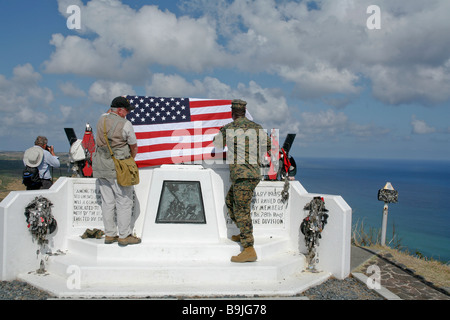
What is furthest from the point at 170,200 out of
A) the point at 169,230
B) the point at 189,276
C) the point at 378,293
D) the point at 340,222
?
the point at 378,293

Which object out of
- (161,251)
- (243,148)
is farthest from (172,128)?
(161,251)

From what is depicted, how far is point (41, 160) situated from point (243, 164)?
3.65m

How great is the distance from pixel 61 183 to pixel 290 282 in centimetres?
367

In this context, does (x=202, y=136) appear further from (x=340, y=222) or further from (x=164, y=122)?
(x=340, y=222)

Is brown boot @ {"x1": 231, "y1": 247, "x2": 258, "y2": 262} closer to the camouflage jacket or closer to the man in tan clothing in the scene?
the camouflage jacket

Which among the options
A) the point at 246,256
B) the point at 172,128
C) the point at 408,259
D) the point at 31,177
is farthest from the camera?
the point at 408,259

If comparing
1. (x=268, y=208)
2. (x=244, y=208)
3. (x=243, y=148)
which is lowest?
(x=268, y=208)

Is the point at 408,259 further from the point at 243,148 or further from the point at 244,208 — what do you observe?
the point at 243,148

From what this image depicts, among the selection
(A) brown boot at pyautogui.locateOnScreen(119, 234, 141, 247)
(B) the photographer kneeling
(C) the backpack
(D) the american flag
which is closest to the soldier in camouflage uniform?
(D) the american flag

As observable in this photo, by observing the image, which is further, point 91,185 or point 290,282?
point 91,185

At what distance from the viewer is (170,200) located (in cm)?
531

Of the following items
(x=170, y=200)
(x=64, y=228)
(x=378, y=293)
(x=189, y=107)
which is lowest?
(x=378, y=293)

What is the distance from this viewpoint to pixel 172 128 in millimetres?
6219

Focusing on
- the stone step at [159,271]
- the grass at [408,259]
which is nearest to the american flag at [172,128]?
the stone step at [159,271]
